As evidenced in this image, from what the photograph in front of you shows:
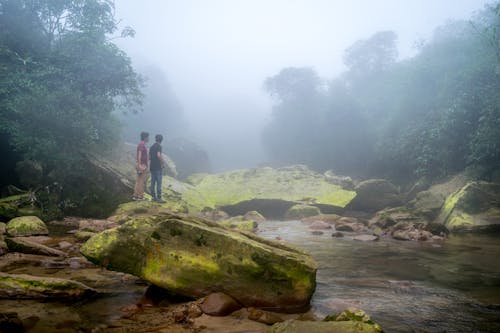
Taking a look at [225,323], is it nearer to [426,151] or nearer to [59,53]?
[59,53]

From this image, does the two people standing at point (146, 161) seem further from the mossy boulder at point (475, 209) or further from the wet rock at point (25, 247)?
the mossy boulder at point (475, 209)

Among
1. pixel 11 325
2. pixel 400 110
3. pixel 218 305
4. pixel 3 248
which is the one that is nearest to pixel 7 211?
pixel 3 248

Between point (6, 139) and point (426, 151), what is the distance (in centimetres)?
2262

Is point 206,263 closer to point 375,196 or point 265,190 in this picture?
point 265,190

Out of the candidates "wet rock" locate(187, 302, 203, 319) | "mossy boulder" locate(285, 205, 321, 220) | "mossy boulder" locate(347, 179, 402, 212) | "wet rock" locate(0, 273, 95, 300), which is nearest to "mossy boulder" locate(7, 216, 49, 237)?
"wet rock" locate(0, 273, 95, 300)

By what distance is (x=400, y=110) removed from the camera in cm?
2780

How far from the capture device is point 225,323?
3879 mm

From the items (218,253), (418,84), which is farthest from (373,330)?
(418,84)

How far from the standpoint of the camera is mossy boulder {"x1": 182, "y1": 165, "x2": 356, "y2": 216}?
61.2ft

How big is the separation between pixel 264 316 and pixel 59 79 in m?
16.3

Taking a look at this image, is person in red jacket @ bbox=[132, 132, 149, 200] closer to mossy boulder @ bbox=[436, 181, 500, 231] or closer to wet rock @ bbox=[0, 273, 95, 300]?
wet rock @ bbox=[0, 273, 95, 300]

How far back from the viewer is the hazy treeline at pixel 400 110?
17.8 metres

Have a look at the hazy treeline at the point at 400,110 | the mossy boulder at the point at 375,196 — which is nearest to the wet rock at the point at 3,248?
the mossy boulder at the point at 375,196

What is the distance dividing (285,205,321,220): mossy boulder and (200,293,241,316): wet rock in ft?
44.5
